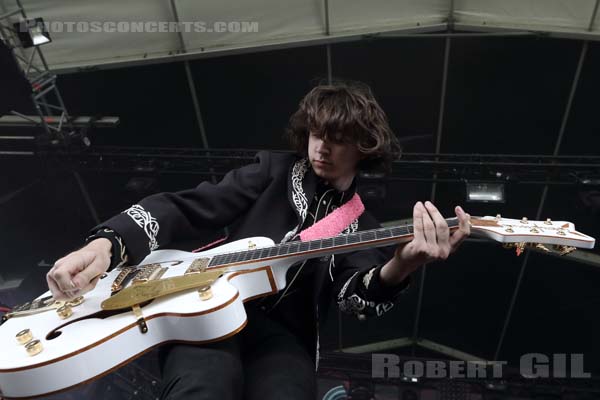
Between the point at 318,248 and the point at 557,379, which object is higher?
the point at 318,248

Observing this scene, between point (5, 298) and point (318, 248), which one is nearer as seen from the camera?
point (318, 248)

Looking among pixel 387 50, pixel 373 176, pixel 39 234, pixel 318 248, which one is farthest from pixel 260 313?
pixel 39 234

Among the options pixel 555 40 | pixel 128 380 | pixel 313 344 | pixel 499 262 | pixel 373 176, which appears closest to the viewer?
pixel 313 344

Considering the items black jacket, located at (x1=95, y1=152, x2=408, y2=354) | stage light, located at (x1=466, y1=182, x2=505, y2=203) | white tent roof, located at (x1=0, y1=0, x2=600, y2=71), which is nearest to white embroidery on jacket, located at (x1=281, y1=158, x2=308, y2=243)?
black jacket, located at (x1=95, y1=152, x2=408, y2=354)

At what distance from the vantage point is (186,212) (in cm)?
162

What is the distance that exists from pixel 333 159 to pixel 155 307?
0.84 m

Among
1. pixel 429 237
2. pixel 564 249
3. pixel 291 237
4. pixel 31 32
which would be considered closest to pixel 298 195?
pixel 291 237

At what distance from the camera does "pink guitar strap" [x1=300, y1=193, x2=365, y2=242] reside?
1.61 metres

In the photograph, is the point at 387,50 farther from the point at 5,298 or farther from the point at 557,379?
the point at 5,298

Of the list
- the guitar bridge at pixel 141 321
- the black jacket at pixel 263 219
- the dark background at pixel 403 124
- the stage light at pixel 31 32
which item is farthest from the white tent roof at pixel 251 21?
the guitar bridge at pixel 141 321

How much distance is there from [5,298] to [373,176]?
3.28 m

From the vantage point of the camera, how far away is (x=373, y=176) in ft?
12.1

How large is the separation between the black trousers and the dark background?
2.42 metres

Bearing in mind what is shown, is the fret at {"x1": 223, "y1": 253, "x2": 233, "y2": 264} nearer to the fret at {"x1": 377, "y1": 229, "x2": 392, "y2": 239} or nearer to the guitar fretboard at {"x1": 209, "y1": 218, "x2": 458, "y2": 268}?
the guitar fretboard at {"x1": 209, "y1": 218, "x2": 458, "y2": 268}
